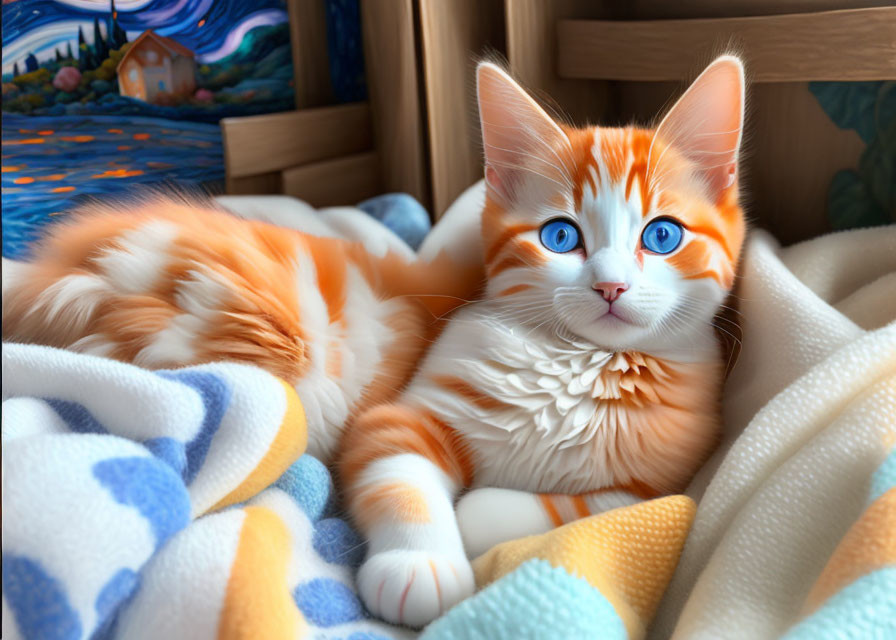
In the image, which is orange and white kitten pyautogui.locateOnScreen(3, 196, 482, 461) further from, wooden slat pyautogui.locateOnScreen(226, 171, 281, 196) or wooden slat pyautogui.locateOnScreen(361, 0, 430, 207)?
wooden slat pyautogui.locateOnScreen(361, 0, 430, 207)

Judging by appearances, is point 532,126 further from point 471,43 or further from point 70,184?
point 70,184

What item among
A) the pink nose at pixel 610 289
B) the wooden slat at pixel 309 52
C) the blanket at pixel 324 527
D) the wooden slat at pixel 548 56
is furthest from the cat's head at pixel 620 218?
the wooden slat at pixel 309 52

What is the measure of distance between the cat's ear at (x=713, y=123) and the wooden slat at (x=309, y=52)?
0.80 meters

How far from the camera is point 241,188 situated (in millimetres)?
1465

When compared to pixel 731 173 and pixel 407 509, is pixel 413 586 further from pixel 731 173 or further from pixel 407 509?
pixel 731 173

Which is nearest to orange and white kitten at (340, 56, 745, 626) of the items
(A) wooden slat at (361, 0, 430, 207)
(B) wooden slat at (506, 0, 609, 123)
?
(B) wooden slat at (506, 0, 609, 123)

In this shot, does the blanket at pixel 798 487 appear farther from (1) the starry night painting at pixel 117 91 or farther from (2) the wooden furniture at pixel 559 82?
(1) the starry night painting at pixel 117 91

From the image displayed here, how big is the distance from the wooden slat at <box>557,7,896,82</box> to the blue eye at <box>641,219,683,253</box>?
34 cm

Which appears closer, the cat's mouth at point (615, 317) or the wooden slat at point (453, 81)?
the cat's mouth at point (615, 317)

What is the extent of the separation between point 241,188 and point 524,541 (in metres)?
0.96

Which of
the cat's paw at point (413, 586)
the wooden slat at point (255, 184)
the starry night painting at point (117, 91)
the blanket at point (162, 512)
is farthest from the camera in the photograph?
the wooden slat at point (255, 184)

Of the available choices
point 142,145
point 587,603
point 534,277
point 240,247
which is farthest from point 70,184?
point 587,603

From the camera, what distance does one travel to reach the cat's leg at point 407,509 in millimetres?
708

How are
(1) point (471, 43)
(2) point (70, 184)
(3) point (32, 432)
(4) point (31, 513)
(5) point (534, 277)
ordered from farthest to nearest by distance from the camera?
(1) point (471, 43)
(2) point (70, 184)
(5) point (534, 277)
(3) point (32, 432)
(4) point (31, 513)
